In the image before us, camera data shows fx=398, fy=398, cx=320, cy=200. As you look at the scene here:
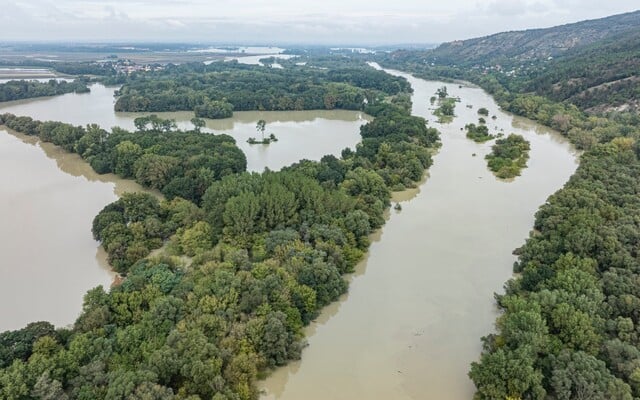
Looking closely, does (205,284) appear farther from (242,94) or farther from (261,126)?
(242,94)

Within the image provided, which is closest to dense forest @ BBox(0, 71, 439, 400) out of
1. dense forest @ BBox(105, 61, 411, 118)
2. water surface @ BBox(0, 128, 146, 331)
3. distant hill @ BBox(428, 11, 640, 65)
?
Result: water surface @ BBox(0, 128, 146, 331)

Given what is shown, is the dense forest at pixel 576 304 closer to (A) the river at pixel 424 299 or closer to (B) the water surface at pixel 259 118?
(A) the river at pixel 424 299

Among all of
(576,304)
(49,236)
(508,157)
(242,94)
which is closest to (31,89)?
(242,94)

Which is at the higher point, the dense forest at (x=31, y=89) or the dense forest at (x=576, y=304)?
the dense forest at (x=31, y=89)

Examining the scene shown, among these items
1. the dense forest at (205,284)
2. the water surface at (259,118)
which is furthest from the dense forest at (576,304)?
the water surface at (259,118)

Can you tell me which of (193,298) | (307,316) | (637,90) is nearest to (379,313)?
(307,316)

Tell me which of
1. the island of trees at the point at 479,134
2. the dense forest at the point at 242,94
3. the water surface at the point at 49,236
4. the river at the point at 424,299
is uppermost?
the dense forest at the point at 242,94

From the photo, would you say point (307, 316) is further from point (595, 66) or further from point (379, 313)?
point (595, 66)
